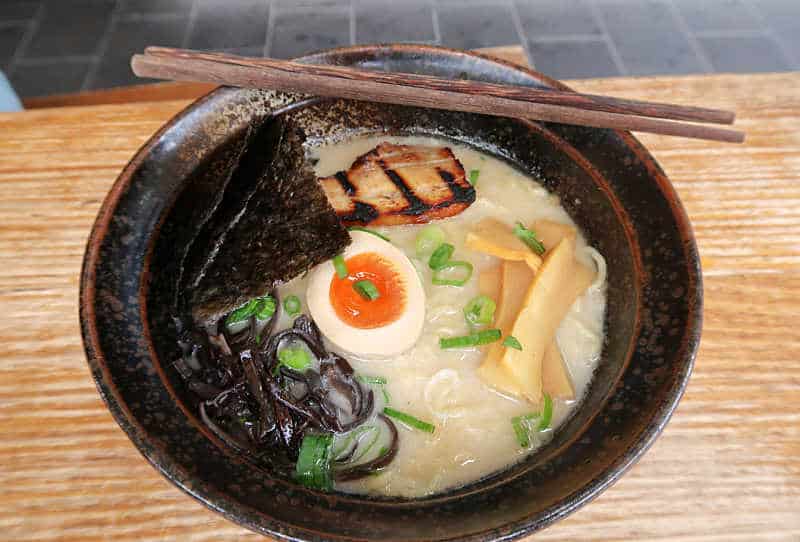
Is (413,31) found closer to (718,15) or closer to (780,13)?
(718,15)

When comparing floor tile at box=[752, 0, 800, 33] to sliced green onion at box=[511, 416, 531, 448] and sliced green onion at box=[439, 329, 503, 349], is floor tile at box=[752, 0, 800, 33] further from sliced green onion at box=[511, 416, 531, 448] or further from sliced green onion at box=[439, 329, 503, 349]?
sliced green onion at box=[511, 416, 531, 448]

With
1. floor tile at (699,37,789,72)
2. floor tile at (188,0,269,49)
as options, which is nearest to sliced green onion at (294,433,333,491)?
floor tile at (188,0,269,49)

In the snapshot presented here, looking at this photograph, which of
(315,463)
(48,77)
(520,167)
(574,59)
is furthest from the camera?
(574,59)

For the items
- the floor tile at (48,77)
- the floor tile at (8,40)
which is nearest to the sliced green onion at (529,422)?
the floor tile at (48,77)

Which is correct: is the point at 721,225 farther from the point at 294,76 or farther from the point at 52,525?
the point at 52,525

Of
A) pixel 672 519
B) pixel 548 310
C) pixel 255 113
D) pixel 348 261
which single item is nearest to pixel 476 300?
pixel 548 310

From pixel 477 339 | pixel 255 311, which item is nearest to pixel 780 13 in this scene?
Result: pixel 477 339
